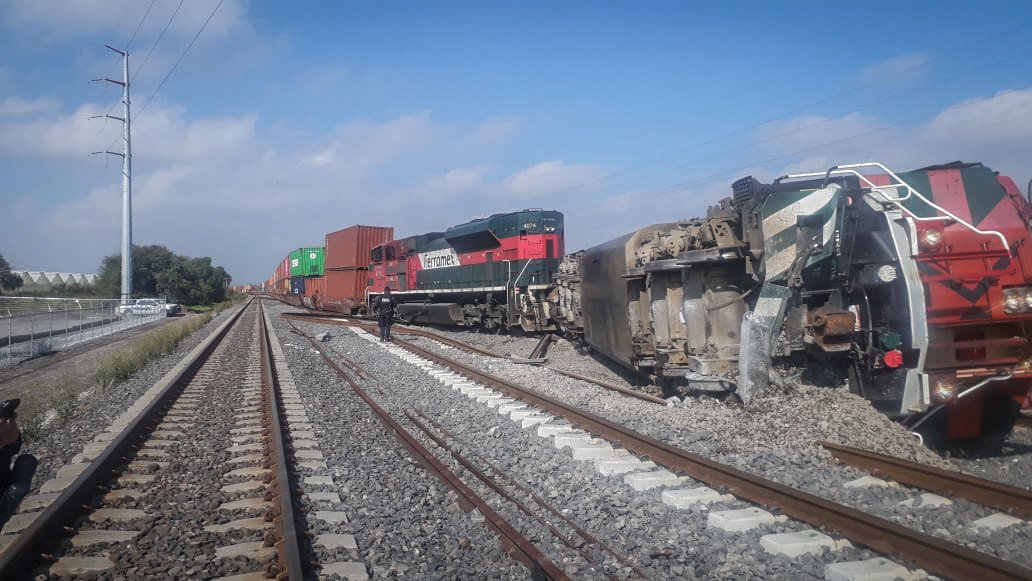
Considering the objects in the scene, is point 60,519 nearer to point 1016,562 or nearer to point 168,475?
point 168,475

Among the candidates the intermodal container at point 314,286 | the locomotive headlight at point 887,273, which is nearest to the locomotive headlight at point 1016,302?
the locomotive headlight at point 887,273

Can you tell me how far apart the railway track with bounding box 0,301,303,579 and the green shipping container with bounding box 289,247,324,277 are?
1057 inches

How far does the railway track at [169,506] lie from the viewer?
3.53m

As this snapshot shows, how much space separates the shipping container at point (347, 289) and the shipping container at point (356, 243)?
346 mm

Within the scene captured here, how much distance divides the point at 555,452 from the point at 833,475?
89.7 inches

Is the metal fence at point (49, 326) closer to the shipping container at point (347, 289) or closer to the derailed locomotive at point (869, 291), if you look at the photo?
the shipping container at point (347, 289)

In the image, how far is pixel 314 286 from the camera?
33625 mm

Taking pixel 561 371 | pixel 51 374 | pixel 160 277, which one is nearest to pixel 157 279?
pixel 160 277

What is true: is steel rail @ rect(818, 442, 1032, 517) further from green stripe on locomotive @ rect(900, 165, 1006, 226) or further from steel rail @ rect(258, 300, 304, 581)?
steel rail @ rect(258, 300, 304, 581)

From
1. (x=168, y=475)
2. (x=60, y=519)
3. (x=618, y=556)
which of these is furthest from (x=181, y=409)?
(x=618, y=556)

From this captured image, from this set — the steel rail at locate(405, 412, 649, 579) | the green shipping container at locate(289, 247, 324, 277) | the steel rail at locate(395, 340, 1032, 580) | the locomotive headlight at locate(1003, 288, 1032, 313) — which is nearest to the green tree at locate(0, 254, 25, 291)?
the green shipping container at locate(289, 247, 324, 277)

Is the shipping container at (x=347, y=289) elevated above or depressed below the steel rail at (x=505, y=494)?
above

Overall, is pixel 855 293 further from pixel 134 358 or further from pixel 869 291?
pixel 134 358

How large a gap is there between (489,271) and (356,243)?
10.6 m
